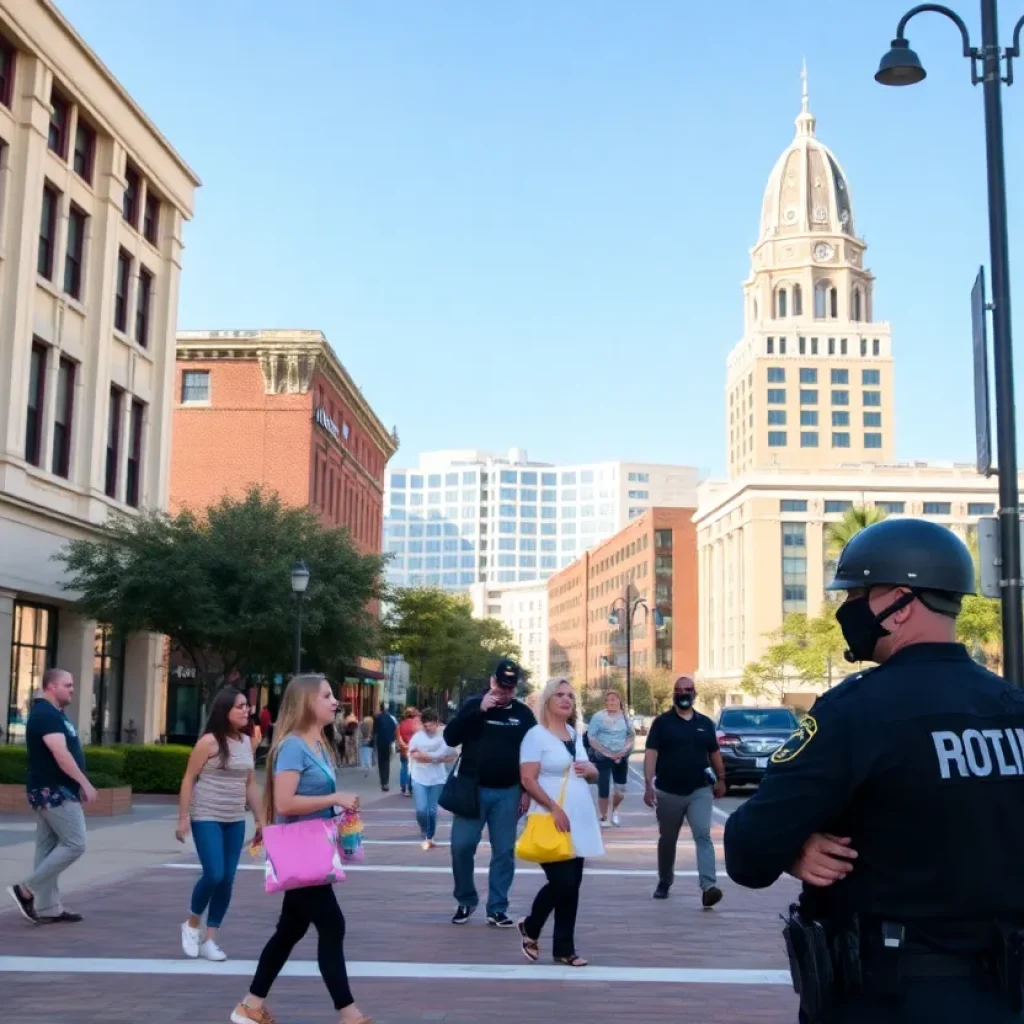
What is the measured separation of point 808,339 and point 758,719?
12452cm

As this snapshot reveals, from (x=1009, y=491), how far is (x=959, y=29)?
12.9 ft

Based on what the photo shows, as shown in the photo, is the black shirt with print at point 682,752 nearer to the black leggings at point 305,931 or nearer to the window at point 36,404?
the black leggings at point 305,931

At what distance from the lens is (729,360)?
6304 inches

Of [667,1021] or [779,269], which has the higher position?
[779,269]

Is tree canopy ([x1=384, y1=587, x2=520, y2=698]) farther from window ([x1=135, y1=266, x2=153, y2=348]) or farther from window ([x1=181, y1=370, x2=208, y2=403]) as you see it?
window ([x1=135, y1=266, x2=153, y2=348])

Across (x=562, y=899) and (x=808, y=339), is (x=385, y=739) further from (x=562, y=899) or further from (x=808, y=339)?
(x=808, y=339)

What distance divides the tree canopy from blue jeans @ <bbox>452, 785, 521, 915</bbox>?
58.2m

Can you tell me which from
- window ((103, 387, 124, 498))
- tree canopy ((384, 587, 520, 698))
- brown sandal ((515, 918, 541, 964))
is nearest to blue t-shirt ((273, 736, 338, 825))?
brown sandal ((515, 918, 541, 964))

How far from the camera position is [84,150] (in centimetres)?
→ 3131

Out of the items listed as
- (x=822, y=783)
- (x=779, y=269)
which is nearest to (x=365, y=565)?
(x=822, y=783)

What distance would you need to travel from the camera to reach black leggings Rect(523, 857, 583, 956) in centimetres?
888

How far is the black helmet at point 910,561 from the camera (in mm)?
3123

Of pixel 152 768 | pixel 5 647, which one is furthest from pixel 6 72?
pixel 152 768

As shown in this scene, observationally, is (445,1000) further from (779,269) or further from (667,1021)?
(779,269)
